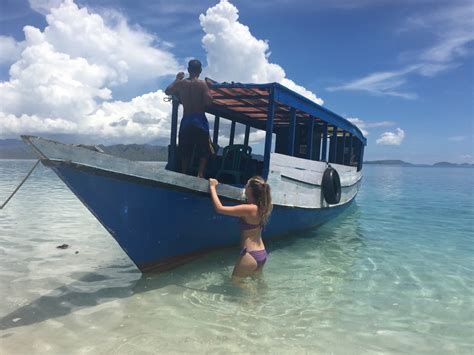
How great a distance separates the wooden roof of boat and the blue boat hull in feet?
7.45

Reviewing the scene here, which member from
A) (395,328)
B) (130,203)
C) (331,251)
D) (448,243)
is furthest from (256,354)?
(448,243)

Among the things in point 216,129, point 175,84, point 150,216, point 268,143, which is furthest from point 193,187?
point 216,129

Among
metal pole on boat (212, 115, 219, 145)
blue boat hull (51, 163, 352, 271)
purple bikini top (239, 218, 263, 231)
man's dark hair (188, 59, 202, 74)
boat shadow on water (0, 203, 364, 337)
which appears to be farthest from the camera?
metal pole on boat (212, 115, 219, 145)

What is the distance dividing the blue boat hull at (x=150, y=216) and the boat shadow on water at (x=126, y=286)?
0.87ft

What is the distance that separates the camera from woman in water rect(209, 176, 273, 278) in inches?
190

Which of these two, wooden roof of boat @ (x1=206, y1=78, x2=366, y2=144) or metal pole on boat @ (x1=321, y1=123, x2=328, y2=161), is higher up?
wooden roof of boat @ (x1=206, y1=78, x2=366, y2=144)

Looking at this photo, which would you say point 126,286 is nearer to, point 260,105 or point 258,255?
point 258,255

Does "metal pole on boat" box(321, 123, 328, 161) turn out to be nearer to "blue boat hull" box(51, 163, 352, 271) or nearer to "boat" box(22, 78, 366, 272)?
"boat" box(22, 78, 366, 272)

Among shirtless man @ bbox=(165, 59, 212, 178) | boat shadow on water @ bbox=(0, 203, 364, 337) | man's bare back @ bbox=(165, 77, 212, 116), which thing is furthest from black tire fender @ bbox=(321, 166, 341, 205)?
man's bare back @ bbox=(165, 77, 212, 116)

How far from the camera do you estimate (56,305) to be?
4.61 m

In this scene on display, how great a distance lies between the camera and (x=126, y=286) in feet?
17.5

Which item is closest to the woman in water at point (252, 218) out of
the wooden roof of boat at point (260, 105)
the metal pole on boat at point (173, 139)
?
the wooden roof of boat at point (260, 105)

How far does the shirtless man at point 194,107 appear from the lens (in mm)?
6055

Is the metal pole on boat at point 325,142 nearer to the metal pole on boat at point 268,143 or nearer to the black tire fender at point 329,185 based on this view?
the black tire fender at point 329,185
